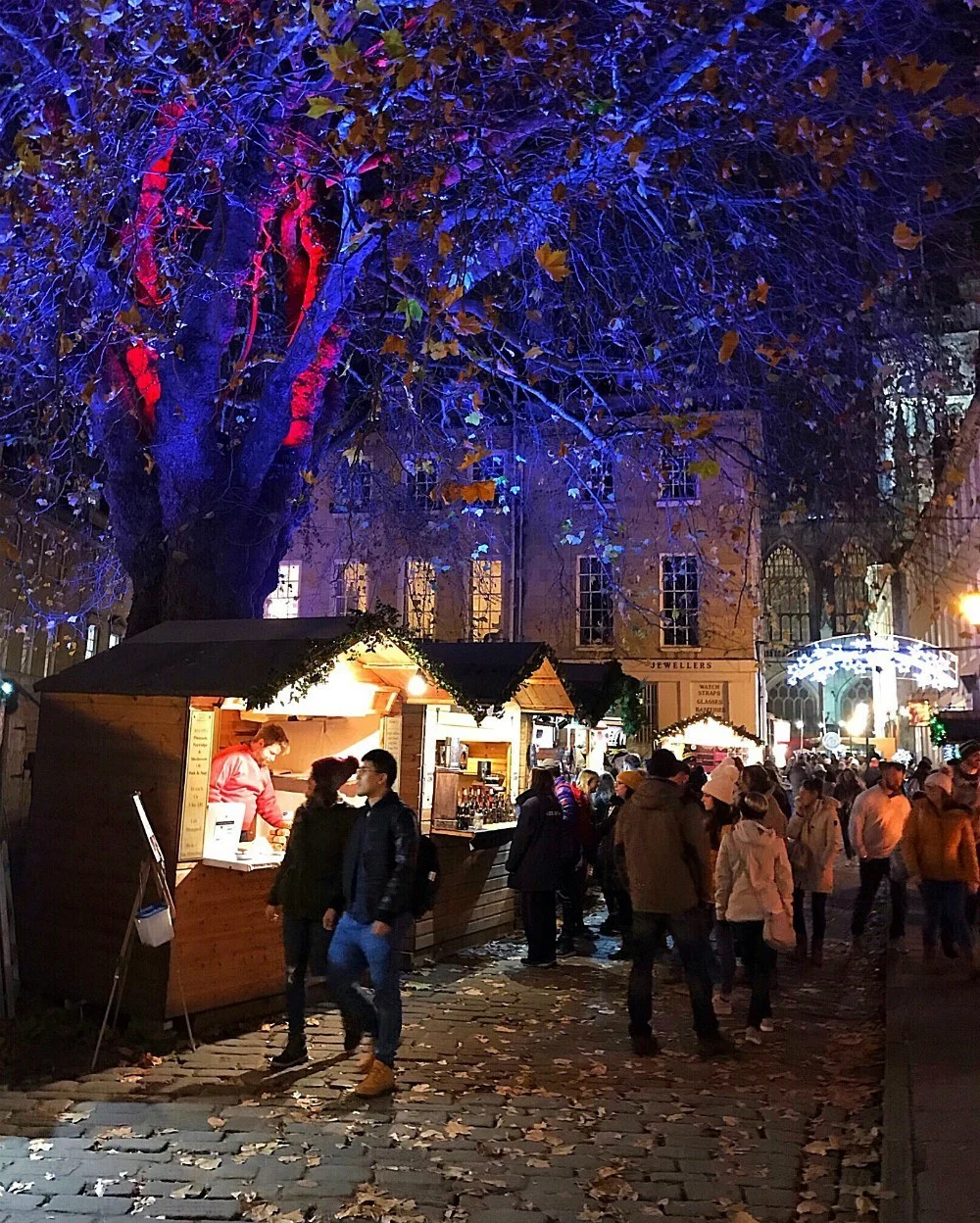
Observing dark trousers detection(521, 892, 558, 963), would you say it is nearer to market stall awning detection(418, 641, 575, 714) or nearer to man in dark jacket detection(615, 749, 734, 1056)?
market stall awning detection(418, 641, 575, 714)

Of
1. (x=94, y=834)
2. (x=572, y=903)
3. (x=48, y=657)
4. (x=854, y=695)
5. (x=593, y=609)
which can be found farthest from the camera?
(x=854, y=695)

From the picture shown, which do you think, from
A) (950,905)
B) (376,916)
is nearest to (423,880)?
(376,916)

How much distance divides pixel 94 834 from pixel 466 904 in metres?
4.52

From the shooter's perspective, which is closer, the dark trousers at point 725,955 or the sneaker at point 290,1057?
the sneaker at point 290,1057

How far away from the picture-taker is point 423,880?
625 centimetres

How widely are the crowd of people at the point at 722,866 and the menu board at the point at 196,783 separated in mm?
3200

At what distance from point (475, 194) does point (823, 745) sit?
40.3 meters

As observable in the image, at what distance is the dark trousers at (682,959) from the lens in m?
6.61

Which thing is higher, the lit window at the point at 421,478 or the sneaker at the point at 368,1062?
the lit window at the point at 421,478

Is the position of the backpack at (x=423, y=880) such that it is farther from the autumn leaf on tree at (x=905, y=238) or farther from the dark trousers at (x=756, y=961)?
the autumn leaf on tree at (x=905, y=238)

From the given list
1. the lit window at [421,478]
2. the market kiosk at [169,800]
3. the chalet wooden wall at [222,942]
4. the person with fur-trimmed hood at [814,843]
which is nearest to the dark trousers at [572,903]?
the market kiosk at [169,800]

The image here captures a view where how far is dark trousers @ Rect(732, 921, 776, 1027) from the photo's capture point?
716cm

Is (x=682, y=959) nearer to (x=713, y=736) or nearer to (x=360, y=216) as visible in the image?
(x=360, y=216)

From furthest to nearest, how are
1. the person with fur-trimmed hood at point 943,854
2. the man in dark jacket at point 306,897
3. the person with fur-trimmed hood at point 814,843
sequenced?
1. the person with fur-trimmed hood at point 814,843
2. the person with fur-trimmed hood at point 943,854
3. the man in dark jacket at point 306,897
